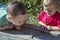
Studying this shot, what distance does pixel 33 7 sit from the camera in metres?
5.06

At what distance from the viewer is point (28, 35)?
308cm

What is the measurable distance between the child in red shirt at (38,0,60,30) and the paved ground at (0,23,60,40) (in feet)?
0.38

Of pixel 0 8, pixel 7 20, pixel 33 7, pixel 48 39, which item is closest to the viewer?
pixel 48 39

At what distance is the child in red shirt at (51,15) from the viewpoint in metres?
3.21

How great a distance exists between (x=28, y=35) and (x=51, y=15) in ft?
1.36

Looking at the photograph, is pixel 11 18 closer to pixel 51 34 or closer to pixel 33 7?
pixel 51 34

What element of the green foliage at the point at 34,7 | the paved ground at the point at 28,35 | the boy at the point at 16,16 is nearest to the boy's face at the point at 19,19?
the boy at the point at 16,16

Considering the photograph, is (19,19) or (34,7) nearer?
(19,19)

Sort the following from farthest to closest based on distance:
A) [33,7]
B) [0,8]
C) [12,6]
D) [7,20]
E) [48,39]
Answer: [33,7] < [0,8] < [7,20] < [12,6] < [48,39]

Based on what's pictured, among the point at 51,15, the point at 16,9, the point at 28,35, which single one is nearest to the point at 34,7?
the point at 51,15

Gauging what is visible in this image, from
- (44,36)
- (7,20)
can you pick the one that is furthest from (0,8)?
(44,36)

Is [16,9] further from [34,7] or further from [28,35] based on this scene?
[34,7]

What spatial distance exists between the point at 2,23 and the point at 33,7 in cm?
172

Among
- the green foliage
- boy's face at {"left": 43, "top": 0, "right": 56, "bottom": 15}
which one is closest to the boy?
boy's face at {"left": 43, "top": 0, "right": 56, "bottom": 15}
